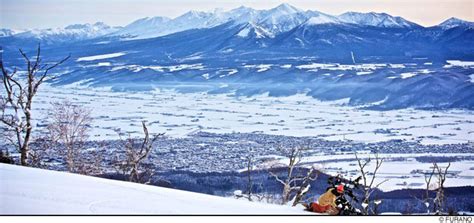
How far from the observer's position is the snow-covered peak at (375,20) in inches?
198

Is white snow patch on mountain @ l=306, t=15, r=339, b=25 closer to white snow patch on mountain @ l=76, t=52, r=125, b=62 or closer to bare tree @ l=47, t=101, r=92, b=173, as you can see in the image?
white snow patch on mountain @ l=76, t=52, r=125, b=62

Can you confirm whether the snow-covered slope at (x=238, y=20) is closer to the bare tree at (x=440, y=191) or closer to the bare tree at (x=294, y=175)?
the bare tree at (x=294, y=175)

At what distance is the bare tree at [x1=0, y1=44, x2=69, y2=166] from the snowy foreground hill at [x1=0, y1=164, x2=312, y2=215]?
3.98 ft

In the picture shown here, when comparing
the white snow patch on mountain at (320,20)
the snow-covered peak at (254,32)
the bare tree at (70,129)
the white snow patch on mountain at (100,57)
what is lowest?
the bare tree at (70,129)

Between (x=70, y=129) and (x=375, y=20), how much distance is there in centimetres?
273

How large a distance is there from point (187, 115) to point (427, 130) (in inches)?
76.5

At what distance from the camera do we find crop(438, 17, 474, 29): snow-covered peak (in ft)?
16.0

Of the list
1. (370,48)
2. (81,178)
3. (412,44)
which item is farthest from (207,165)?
(412,44)

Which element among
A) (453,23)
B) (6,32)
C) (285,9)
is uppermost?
(285,9)

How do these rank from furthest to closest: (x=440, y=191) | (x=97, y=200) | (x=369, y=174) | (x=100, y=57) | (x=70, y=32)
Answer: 1. (x=100, y=57)
2. (x=70, y=32)
3. (x=369, y=174)
4. (x=440, y=191)
5. (x=97, y=200)

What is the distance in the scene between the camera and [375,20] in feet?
16.5

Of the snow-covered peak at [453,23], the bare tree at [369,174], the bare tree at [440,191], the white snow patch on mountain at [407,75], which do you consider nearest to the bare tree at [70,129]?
the bare tree at [369,174]

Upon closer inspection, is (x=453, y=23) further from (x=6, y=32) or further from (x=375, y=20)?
(x=6, y=32)

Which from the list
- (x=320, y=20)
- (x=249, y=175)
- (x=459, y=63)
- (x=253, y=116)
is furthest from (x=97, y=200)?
(x=459, y=63)
